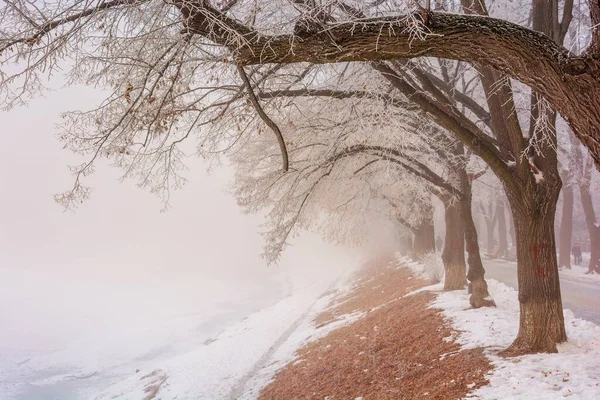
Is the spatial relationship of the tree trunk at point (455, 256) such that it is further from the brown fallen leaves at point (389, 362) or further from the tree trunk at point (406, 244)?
the tree trunk at point (406, 244)

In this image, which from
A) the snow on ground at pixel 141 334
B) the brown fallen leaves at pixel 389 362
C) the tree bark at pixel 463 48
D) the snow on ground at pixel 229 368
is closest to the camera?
the tree bark at pixel 463 48

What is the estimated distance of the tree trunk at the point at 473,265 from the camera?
8797 mm

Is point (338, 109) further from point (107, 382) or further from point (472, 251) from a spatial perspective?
point (107, 382)

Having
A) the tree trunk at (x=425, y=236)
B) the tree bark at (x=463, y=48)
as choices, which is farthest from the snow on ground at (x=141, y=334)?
the tree bark at (x=463, y=48)

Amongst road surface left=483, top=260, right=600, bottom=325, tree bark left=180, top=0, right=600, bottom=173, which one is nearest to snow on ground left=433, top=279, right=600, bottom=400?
tree bark left=180, top=0, right=600, bottom=173

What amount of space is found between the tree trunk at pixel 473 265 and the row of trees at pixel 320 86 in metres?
0.03

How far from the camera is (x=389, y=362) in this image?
7.09 metres

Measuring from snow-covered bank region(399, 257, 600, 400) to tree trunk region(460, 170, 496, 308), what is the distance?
Answer: 909mm

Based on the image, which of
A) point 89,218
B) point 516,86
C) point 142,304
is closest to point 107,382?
point 516,86

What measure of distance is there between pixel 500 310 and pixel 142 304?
30517 mm

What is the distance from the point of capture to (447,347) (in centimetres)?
670

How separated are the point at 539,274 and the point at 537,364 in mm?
1184

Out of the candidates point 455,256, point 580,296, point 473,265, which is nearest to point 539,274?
point 473,265

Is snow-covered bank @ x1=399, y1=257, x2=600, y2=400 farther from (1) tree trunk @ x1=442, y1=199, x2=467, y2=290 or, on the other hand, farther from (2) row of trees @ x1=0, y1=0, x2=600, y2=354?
(1) tree trunk @ x1=442, y1=199, x2=467, y2=290
